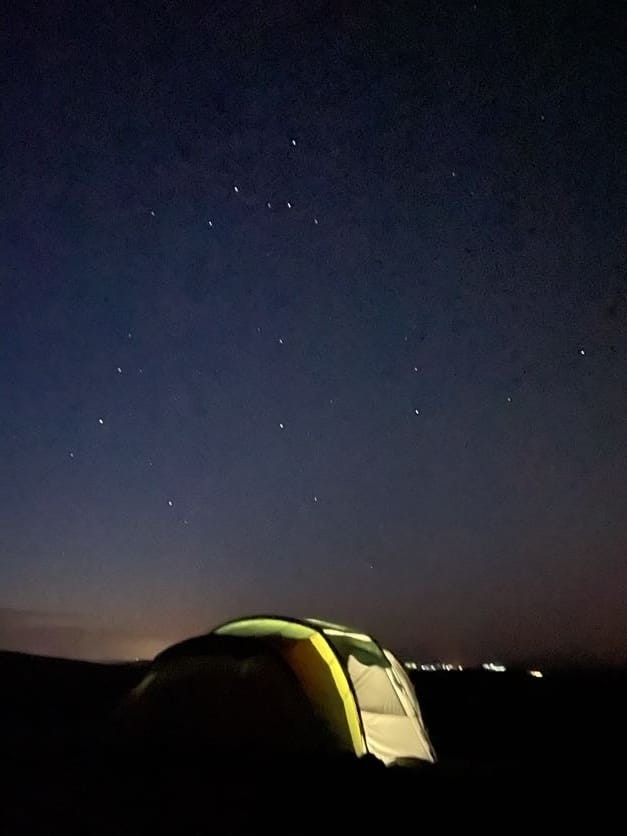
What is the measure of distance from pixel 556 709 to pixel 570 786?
574 inches

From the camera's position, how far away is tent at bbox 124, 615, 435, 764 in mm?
9375

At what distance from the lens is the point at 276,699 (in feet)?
31.4

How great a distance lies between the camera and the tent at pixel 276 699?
9375 millimetres

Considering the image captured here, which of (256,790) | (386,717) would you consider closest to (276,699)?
(386,717)

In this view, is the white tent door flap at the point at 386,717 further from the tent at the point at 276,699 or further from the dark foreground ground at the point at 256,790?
the dark foreground ground at the point at 256,790

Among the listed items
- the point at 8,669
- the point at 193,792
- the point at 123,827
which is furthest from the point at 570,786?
the point at 8,669

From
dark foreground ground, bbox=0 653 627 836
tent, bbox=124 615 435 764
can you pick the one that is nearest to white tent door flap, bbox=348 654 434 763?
tent, bbox=124 615 435 764

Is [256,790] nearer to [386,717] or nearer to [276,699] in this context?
[276,699]

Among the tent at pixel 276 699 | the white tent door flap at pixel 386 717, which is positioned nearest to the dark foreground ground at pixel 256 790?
the tent at pixel 276 699

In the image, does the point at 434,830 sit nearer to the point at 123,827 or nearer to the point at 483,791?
the point at 483,791

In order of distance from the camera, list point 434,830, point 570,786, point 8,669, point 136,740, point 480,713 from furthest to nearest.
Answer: point 8,669 → point 480,713 → point 136,740 → point 570,786 → point 434,830

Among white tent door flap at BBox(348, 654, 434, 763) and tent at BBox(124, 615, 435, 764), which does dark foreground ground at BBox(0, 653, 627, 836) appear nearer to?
tent at BBox(124, 615, 435, 764)

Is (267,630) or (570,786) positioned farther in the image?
(267,630)

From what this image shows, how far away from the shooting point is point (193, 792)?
22.2 feet
